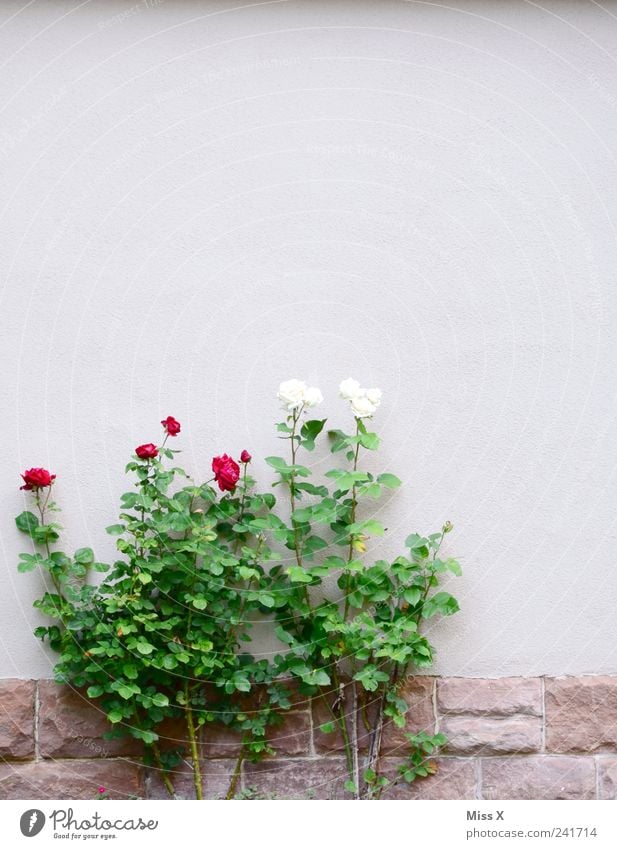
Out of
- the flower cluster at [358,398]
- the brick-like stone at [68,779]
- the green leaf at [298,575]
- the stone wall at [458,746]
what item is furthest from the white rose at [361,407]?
the brick-like stone at [68,779]

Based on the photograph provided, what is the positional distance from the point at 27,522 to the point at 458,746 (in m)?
1.31

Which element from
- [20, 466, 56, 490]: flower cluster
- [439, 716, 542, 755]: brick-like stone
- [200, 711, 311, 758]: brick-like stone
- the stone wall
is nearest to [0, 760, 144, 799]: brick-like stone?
the stone wall

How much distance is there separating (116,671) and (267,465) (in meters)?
0.67

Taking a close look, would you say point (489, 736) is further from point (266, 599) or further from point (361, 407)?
point (361, 407)

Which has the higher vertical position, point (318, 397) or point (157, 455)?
point (318, 397)

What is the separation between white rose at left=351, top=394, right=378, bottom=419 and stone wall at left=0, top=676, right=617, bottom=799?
2.45 ft

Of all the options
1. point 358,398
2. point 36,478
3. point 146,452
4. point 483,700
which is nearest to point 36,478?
point 36,478

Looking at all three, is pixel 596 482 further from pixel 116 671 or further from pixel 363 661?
pixel 116 671

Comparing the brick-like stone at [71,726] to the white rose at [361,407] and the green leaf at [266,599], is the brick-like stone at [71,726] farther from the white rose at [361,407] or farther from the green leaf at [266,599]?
the white rose at [361,407]

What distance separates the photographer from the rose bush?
105 inches

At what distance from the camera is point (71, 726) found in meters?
2.77
